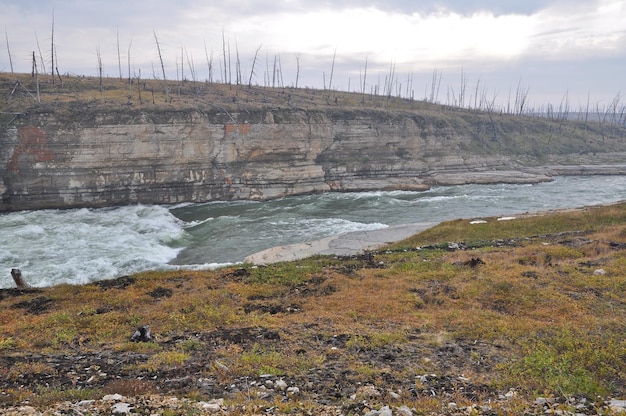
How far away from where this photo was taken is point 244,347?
9.70 metres

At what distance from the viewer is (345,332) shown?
10.5 metres

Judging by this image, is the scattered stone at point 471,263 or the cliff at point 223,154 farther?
the cliff at point 223,154

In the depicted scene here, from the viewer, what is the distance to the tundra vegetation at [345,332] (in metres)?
7.32

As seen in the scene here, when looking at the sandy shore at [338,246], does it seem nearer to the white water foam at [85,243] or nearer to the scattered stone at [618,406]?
the white water foam at [85,243]

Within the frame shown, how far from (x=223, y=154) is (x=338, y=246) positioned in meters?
26.8

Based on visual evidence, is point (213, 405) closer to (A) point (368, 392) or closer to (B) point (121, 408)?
(B) point (121, 408)

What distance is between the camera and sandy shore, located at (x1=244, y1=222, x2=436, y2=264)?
25.0 meters

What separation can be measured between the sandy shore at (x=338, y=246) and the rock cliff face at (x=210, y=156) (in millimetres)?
21886

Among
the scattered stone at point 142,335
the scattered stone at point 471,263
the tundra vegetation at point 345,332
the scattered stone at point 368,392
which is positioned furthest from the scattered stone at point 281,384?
the scattered stone at point 471,263

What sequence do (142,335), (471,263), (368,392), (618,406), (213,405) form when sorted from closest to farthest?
1. (618,406)
2. (213,405)
3. (368,392)
4. (142,335)
5. (471,263)

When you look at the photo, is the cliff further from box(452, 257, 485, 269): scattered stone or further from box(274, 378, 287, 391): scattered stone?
box(274, 378, 287, 391): scattered stone

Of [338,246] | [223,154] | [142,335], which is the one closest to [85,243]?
[338,246]

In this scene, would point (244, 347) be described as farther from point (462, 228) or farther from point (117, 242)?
point (117, 242)

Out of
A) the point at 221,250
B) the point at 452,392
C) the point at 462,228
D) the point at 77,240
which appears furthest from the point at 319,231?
the point at 452,392
